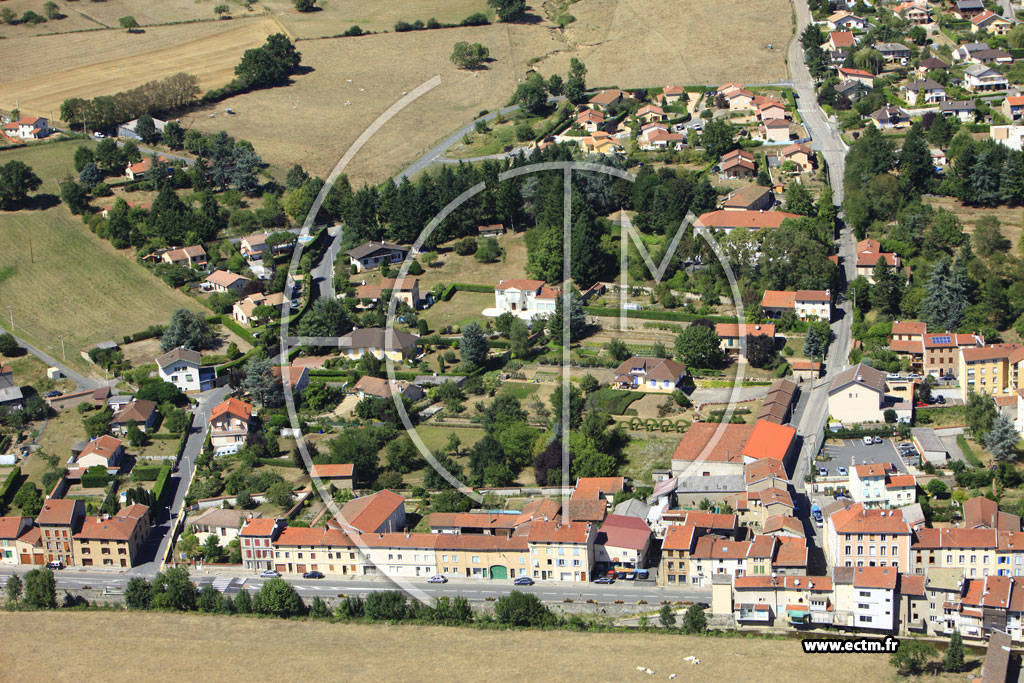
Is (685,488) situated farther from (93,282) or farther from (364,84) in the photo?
(364,84)

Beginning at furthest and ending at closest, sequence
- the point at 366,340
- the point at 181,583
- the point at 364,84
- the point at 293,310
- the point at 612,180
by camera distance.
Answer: the point at 364,84 < the point at 612,180 < the point at 293,310 < the point at 366,340 < the point at 181,583

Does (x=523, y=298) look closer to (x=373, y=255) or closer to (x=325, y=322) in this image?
(x=325, y=322)

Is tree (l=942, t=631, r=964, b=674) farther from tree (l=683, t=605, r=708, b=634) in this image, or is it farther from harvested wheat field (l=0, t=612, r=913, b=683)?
tree (l=683, t=605, r=708, b=634)

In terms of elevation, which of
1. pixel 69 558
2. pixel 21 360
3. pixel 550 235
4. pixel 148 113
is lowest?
pixel 69 558

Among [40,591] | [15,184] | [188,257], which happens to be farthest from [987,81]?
[40,591]

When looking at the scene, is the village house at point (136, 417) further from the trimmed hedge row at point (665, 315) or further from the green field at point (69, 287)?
the trimmed hedge row at point (665, 315)

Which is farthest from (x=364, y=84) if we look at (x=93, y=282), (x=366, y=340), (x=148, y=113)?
(x=366, y=340)
